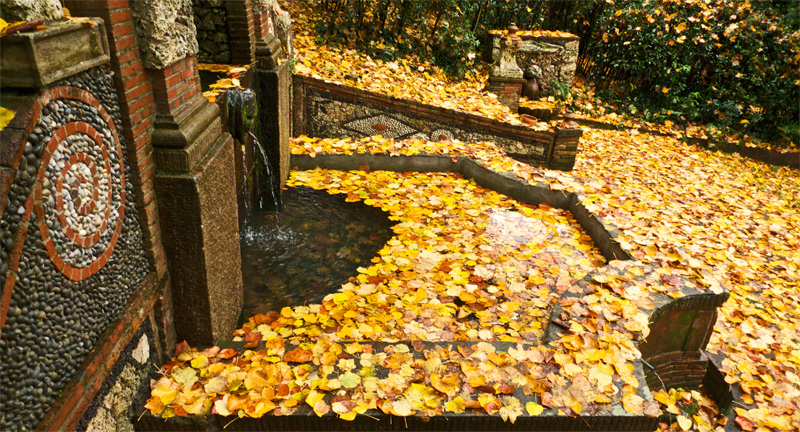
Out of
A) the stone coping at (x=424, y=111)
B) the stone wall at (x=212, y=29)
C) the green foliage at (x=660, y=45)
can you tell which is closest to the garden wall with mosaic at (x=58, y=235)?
the stone wall at (x=212, y=29)

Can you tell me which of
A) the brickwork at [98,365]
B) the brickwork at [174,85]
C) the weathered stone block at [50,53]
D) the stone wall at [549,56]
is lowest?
the brickwork at [98,365]

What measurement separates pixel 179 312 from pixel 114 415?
66 cm

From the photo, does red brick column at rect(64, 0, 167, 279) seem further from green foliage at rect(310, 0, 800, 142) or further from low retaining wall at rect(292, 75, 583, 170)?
green foliage at rect(310, 0, 800, 142)

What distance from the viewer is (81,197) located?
192cm

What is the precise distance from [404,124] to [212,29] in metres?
3.09

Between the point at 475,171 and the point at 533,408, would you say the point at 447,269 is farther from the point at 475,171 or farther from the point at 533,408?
the point at 475,171

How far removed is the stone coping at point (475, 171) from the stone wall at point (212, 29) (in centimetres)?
164

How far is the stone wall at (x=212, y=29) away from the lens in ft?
15.6

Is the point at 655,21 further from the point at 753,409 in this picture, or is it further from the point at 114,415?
the point at 114,415

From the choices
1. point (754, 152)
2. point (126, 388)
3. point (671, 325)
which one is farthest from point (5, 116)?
point (754, 152)

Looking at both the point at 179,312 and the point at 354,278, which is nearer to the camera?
the point at 179,312

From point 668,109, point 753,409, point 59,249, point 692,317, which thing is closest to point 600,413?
point 692,317

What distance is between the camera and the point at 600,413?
2549mm

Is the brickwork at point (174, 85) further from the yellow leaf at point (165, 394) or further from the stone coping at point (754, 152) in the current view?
the stone coping at point (754, 152)
